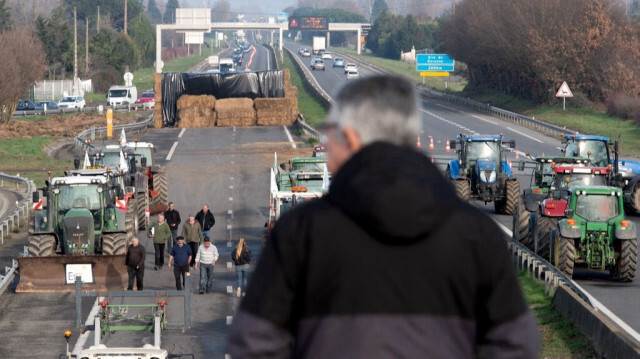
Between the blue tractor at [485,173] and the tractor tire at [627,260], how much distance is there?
432 inches

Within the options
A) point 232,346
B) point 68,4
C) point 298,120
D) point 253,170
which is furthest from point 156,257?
point 68,4

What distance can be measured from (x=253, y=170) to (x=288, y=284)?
46249mm

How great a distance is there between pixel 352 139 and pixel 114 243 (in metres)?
24.4

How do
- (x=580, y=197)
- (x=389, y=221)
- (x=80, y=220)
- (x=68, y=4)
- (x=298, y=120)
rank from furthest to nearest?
1. (x=68, y=4)
2. (x=298, y=120)
3. (x=80, y=220)
4. (x=580, y=197)
5. (x=389, y=221)

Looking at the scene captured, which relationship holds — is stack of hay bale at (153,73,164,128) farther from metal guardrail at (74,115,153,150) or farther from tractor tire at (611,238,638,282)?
tractor tire at (611,238,638,282)

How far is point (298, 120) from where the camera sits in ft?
227

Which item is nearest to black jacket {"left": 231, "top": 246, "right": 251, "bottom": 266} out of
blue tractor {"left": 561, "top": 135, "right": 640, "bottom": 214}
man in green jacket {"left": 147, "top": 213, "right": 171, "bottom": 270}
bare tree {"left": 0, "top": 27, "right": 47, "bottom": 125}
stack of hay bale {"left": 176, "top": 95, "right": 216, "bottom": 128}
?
man in green jacket {"left": 147, "top": 213, "right": 171, "bottom": 270}

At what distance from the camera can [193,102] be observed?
6950cm

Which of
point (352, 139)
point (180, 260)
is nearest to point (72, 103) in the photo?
point (180, 260)

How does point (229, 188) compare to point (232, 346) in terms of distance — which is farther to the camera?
point (229, 188)

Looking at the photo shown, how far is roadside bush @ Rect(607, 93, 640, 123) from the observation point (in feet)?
232

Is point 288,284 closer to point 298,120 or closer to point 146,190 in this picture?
point 146,190

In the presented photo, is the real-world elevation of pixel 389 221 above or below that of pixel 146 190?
above

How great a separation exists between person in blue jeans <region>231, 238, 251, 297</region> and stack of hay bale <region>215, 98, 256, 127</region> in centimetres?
4433
